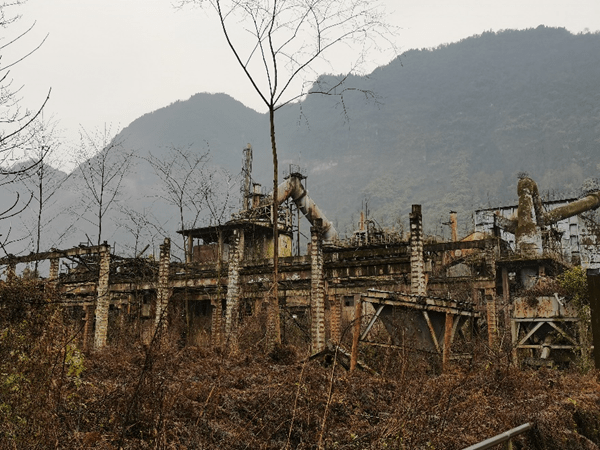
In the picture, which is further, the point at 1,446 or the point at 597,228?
the point at 597,228

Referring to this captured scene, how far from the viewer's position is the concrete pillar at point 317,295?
18.2 metres

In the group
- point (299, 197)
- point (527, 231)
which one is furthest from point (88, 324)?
point (527, 231)

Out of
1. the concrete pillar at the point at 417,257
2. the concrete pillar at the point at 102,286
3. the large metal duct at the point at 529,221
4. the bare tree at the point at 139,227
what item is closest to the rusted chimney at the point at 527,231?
the large metal duct at the point at 529,221

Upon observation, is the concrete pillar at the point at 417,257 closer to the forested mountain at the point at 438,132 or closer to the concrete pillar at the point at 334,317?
the concrete pillar at the point at 334,317

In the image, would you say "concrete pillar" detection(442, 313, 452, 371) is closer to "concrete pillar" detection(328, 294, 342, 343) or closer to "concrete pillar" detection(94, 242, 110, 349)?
"concrete pillar" detection(328, 294, 342, 343)

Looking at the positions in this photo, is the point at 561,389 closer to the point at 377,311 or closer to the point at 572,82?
the point at 377,311

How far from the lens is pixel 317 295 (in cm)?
1861

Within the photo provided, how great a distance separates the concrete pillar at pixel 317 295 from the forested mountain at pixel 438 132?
65.7m

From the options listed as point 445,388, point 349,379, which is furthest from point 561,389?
point 349,379

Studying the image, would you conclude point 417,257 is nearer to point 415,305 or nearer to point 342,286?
point 415,305

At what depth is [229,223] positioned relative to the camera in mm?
34406

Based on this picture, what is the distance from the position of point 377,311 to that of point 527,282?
834 inches

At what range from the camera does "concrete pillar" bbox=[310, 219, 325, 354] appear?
Answer: 719 inches

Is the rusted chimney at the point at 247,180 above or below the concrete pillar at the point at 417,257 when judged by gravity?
above
